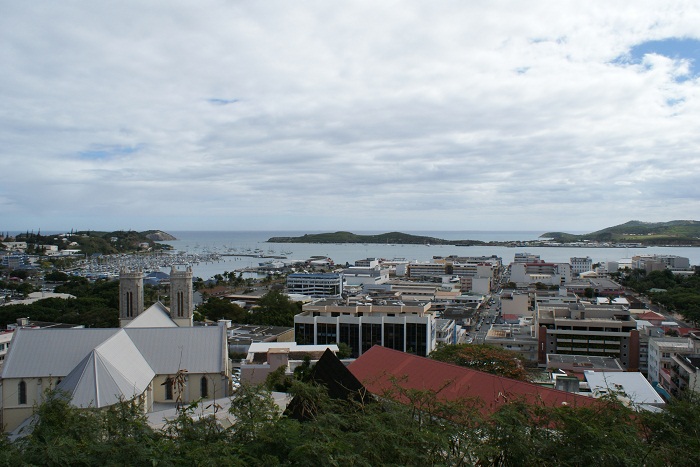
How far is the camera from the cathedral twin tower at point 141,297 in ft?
50.8

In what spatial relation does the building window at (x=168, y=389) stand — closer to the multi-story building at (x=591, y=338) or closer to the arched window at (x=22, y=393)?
the arched window at (x=22, y=393)

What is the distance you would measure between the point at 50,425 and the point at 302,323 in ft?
59.9

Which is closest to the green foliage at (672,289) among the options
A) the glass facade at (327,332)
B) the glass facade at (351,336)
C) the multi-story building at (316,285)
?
the glass facade at (351,336)

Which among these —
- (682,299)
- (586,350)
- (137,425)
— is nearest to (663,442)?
(137,425)

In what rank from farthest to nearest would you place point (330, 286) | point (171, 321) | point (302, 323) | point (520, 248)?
point (520, 248) < point (330, 286) < point (302, 323) < point (171, 321)

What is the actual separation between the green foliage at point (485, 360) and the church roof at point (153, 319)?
791cm

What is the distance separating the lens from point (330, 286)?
49.4m

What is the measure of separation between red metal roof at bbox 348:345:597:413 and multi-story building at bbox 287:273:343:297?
119 ft

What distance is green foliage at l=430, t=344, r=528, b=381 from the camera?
44.9 ft

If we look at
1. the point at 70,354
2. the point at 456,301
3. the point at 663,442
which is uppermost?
the point at 663,442

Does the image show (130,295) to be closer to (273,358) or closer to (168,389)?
(168,389)

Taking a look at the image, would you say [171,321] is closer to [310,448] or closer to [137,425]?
[137,425]

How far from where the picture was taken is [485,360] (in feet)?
46.6

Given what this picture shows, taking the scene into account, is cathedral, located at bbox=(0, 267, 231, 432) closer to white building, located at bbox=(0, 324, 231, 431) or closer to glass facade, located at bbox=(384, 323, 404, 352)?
white building, located at bbox=(0, 324, 231, 431)
